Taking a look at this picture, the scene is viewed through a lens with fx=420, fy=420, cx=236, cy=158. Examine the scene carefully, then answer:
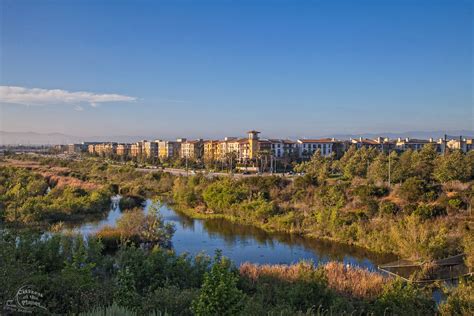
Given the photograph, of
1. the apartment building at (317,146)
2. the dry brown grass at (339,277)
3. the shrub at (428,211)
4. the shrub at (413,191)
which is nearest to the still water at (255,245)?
the shrub at (428,211)

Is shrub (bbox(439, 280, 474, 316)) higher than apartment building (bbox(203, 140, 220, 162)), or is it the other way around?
apartment building (bbox(203, 140, 220, 162))

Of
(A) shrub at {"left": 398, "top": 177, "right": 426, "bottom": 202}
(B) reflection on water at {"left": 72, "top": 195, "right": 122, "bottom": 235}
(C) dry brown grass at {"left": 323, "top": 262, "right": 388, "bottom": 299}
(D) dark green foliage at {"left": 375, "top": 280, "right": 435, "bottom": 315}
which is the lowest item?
(B) reflection on water at {"left": 72, "top": 195, "right": 122, "bottom": 235}

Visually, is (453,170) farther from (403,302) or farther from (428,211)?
(403,302)

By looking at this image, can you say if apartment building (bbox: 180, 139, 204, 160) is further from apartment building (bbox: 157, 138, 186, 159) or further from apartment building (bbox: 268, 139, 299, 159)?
apartment building (bbox: 268, 139, 299, 159)

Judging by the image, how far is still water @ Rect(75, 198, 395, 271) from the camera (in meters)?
18.4

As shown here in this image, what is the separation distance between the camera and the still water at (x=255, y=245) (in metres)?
18.4

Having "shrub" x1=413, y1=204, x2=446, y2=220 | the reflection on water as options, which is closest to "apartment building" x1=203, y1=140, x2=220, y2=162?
the reflection on water

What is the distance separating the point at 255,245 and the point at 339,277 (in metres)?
9.13

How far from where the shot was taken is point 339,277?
12.2 m

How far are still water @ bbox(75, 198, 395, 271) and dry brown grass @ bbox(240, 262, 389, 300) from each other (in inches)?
147

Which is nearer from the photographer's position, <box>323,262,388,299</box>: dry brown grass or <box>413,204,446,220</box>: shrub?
<box>323,262,388,299</box>: dry brown grass

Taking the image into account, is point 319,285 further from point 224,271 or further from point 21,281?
point 21,281

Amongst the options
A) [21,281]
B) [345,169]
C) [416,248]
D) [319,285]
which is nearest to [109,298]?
[21,281]

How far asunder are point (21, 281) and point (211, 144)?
240ft
